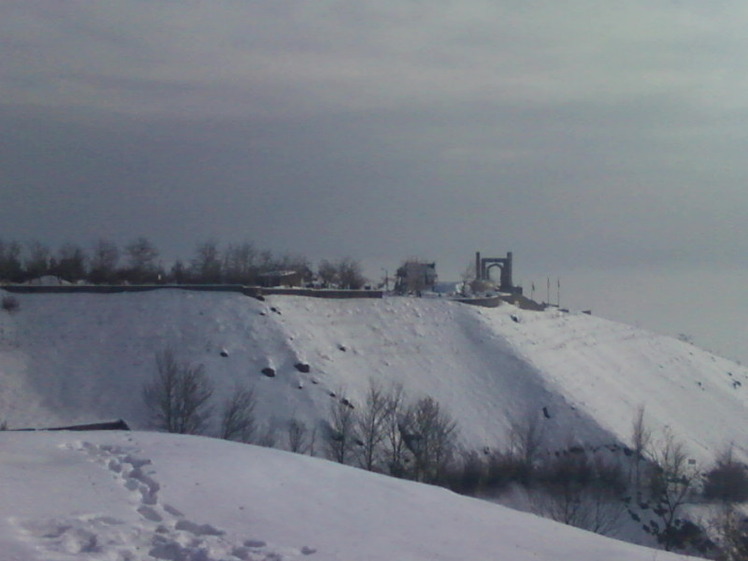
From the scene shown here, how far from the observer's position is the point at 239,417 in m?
36.0

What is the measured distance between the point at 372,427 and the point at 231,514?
86.9 feet

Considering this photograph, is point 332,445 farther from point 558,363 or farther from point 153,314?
point 558,363

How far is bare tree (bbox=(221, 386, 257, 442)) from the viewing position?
34.9 metres

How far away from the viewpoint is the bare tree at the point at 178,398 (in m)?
35.1

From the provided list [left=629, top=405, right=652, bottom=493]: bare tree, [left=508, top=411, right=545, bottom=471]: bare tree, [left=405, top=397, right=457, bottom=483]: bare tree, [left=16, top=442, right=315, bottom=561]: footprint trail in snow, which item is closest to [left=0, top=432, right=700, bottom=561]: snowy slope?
[left=16, top=442, right=315, bottom=561]: footprint trail in snow

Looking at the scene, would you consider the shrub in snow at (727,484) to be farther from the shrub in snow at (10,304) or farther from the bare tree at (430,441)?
the shrub in snow at (10,304)

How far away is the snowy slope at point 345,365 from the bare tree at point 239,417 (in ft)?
3.28

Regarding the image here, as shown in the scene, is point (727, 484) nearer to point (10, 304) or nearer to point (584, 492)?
point (584, 492)

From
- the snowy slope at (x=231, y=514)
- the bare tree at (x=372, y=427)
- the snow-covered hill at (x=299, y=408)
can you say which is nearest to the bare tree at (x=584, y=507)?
the snow-covered hill at (x=299, y=408)

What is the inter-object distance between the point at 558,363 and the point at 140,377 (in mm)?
24128

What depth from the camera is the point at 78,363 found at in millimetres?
42938

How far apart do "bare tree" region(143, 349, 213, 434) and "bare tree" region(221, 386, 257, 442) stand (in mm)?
989

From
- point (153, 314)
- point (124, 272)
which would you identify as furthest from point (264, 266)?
point (153, 314)

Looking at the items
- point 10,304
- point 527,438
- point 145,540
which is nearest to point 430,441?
point 527,438
